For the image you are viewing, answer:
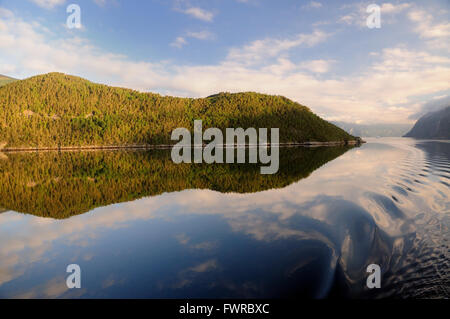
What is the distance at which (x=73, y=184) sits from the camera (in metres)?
34.7

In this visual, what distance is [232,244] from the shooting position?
42.9 feet

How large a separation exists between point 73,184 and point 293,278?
3547 cm

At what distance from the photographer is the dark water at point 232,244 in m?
9.23

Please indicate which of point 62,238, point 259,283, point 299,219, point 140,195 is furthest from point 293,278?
point 140,195

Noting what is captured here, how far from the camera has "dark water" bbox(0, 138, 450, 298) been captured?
364 inches

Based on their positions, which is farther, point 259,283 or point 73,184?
point 73,184

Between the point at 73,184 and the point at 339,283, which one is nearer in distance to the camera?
the point at 339,283
